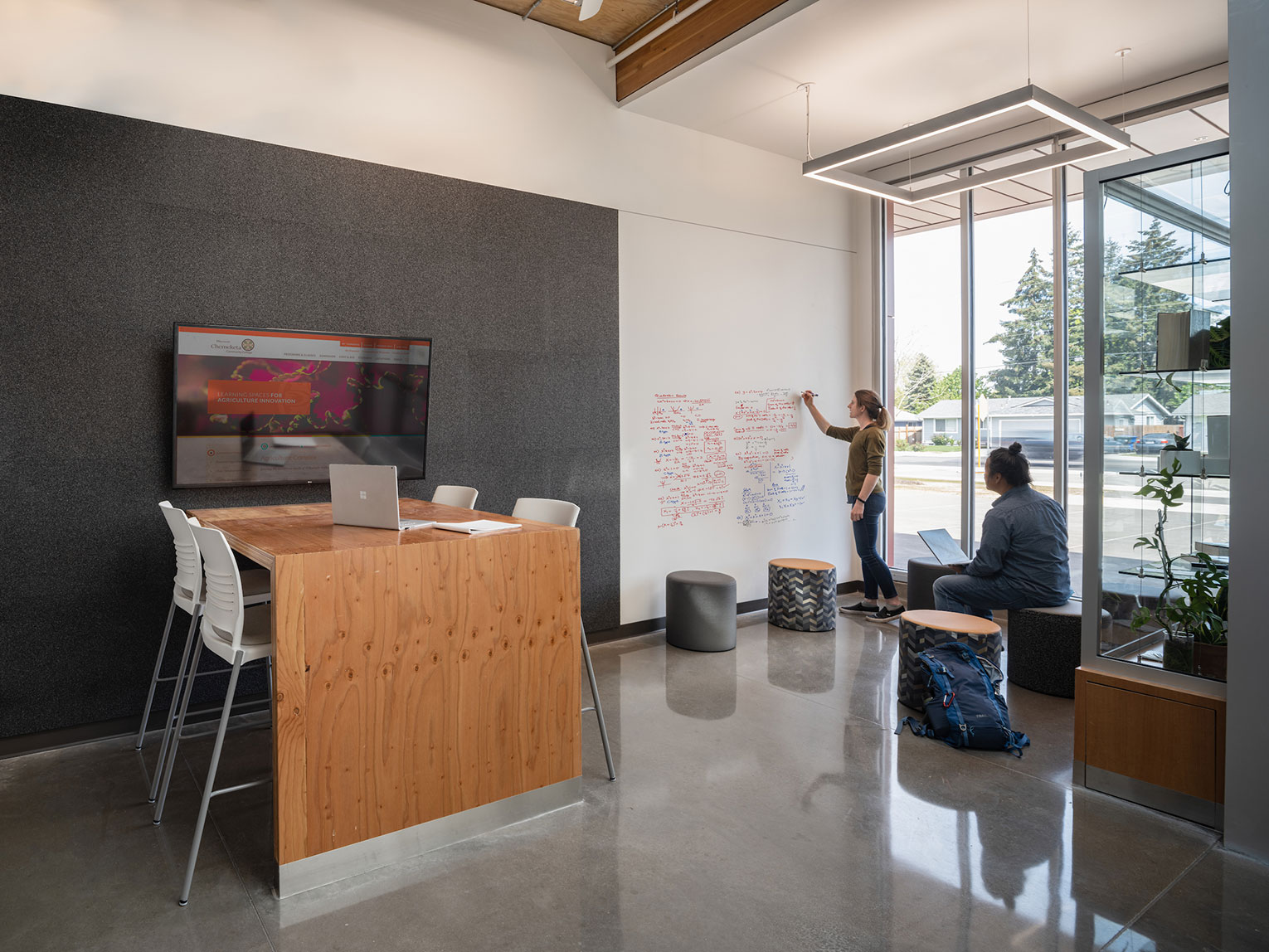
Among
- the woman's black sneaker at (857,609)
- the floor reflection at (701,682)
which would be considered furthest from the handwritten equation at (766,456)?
the floor reflection at (701,682)

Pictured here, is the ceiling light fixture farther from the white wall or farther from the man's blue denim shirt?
the man's blue denim shirt

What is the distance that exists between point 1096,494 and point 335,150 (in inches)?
151

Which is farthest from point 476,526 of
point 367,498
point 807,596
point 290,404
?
point 807,596

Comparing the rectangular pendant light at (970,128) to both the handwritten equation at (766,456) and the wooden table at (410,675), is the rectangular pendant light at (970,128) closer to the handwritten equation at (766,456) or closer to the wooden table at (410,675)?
the handwritten equation at (766,456)

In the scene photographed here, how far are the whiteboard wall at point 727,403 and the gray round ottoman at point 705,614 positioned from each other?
17.2 inches

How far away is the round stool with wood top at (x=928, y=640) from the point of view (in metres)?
3.78

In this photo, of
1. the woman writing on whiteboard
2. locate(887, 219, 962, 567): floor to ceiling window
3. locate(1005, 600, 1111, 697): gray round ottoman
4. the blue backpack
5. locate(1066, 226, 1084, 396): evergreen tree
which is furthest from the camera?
locate(887, 219, 962, 567): floor to ceiling window

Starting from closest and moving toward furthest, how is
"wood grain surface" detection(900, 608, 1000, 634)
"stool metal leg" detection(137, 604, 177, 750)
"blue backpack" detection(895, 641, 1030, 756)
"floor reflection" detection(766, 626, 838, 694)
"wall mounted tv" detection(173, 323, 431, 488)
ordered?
1. "stool metal leg" detection(137, 604, 177, 750)
2. "blue backpack" detection(895, 641, 1030, 756)
3. "wall mounted tv" detection(173, 323, 431, 488)
4. "wood grain surface" detection(900, 608, 1000, 634)
5. "floor reflection" detection(766, 626, 838, 694)

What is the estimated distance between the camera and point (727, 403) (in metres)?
5.73

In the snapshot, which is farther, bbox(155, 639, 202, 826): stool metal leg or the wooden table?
bbox(155, 639, 202, 826): stool metal leg

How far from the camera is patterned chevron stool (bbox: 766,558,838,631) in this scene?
5.35 m

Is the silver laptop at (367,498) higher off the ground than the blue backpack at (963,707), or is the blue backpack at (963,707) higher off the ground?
the silver laptop at (367,498)

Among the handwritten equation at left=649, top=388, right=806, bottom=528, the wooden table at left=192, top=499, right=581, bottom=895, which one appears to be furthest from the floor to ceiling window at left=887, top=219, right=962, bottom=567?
the wooden table at left=192, top=499, right=581, bottom=895

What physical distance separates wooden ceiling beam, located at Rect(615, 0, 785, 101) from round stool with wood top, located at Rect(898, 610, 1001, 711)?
317 cm
